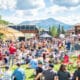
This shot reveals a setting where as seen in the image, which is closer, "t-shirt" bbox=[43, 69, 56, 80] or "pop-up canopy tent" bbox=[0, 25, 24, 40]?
"t-shirt" bbox=[43, 69, 56, 80]

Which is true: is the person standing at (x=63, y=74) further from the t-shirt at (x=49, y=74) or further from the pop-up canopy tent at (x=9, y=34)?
the pop-up canopy tent at (x=9, y=34)

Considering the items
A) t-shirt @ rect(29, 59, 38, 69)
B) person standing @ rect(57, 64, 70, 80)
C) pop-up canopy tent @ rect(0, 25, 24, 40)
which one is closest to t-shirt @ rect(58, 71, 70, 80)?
person standing @ rect(57, 64, 70, 80)

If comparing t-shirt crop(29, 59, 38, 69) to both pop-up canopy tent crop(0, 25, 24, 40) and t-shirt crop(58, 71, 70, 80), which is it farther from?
pop-up canopy tent crop(0, 25, 24, 40)

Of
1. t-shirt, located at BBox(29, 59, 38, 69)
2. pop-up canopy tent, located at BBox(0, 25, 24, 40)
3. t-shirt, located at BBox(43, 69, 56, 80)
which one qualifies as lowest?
pop-up canopy tent, located at BBox(0, 25, 24, 40)

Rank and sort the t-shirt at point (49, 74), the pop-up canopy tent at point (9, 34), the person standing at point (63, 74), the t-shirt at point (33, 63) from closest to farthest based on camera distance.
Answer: the person standing at point (63, 74)
the t-shirt at point (49, 74)
the t-shirt at point (33, 63)
the pop-up canopy tent at point (9, 34)

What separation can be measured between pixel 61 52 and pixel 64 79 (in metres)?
14.8

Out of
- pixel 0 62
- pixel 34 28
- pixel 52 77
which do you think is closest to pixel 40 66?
pixel 52 77

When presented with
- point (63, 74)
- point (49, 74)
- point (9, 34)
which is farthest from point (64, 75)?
point (9, 34)

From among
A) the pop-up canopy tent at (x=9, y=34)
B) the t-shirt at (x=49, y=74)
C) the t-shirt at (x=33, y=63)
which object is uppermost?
the t-shirt at (x=49, y=74)

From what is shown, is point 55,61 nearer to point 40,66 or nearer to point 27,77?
point 27,77

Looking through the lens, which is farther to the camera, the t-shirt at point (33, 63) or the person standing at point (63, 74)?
the t-shirt at point (33, 63)

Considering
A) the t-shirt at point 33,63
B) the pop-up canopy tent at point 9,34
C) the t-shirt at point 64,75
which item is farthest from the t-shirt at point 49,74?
the pop-up canopy tent at point 9,34

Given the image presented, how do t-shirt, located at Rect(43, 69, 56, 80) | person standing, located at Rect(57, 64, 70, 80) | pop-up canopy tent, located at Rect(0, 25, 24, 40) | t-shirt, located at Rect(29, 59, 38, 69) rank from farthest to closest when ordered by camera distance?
pop-up canopy tent, located at Rect(0, 25, 24, 40), t-shirt, located at Rect(29, 59, 38, 69), t-shirt, located at Rect(43, 69, 56, 80), person standing, located at Rect(57, 64, 70, 80)

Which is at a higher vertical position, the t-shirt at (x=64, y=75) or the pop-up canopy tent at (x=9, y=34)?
the t-shirt at (x=64, y=75)
